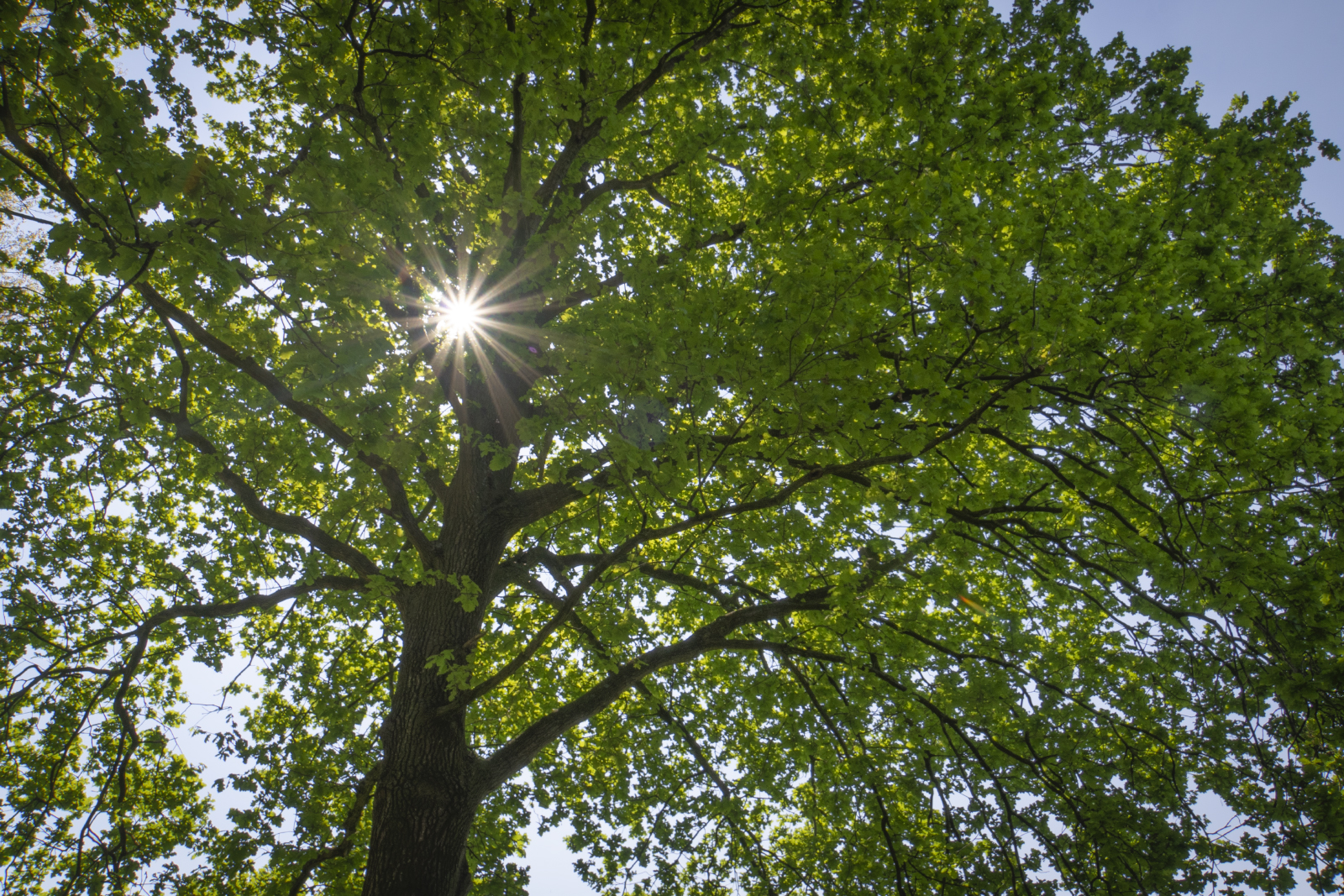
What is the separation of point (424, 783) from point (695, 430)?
11.7 ft

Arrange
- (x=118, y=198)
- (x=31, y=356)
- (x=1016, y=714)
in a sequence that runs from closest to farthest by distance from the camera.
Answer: (x=118, y=198) < (x=1016, y=714) < (x=31, y=356)

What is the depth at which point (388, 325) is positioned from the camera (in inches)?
278

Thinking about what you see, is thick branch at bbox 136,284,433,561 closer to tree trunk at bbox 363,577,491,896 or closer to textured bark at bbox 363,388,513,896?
textured bark at bbox 363,388,513,896

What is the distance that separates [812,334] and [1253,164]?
468 centimetres

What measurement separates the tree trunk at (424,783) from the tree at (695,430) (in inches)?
1.4

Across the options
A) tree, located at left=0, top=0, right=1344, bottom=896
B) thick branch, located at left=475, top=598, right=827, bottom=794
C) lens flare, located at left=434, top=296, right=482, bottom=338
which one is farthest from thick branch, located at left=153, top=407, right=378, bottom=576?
lens flare, located at left=434, top=296, right=482, bottom=338

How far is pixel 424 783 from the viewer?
465cm

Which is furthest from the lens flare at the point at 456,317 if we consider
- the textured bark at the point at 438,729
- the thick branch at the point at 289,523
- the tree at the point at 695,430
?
the thick branch at the point at 289,523

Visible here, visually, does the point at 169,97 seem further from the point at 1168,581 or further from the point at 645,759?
the point at 1168,581

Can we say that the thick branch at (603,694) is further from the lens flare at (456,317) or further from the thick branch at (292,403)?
the lens flare at (456,317)

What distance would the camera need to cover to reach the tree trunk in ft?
14.2

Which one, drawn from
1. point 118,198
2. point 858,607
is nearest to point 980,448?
point 858,607

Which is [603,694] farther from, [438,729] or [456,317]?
[456,317]

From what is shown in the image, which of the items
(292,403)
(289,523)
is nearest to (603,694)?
(289,523)
